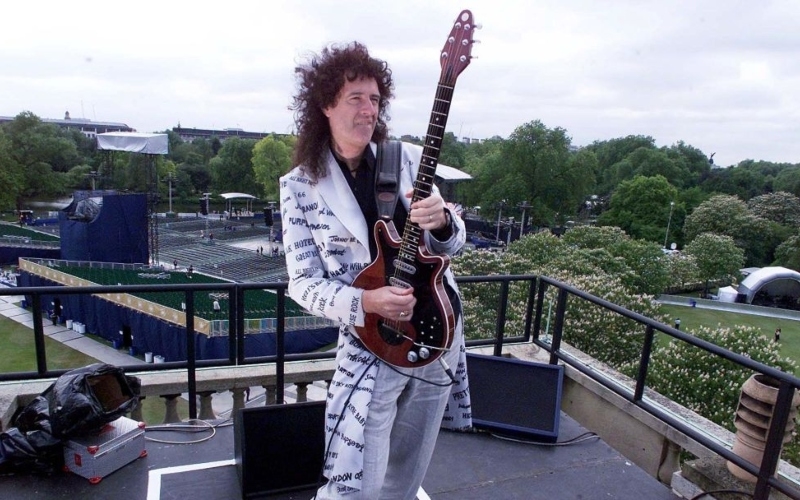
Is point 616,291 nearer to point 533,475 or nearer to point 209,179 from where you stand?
point 533,475

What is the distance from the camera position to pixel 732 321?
22.3 metres

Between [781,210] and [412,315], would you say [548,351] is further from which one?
[781,210]

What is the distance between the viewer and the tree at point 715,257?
2752cm

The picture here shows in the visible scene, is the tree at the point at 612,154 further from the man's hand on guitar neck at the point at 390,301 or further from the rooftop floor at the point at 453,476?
the man's hand on guitar neck at the point at 390,301

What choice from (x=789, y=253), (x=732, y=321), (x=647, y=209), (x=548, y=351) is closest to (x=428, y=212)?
(x=548, y=351)

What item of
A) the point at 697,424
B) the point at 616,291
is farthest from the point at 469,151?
the point at 697,424

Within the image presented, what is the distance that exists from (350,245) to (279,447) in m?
1.35

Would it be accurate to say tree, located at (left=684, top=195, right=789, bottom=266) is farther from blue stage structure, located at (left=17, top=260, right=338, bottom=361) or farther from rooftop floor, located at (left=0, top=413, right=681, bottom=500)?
rooftop floor, located at (left=0, top=413, right=681, bottom=500)

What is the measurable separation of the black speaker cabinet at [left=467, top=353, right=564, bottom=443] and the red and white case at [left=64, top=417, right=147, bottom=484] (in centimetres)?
191

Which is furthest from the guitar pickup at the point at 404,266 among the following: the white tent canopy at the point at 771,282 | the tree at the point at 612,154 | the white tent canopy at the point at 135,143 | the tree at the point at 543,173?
the tree at the point at 612,154

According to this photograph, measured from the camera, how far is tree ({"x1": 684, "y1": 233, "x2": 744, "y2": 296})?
90.3ft

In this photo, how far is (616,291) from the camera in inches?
425

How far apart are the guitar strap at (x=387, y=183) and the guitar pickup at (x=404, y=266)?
136 millimetres

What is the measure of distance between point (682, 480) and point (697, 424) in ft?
1.15
